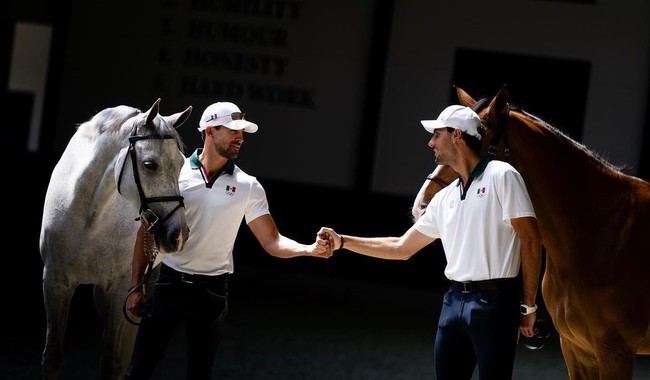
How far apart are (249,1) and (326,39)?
848 millimetres

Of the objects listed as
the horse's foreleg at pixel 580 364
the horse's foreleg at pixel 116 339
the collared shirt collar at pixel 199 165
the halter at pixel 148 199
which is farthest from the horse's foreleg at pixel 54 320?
the horse's foreleg at pixel 580 364

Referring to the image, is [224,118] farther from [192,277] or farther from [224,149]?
[192,277]

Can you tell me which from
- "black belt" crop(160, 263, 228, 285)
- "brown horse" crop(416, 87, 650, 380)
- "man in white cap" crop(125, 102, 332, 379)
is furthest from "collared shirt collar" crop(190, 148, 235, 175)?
"brown horse" crop(416, 87, 650, 380)

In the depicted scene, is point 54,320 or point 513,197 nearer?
point 513,197

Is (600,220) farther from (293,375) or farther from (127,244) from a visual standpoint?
(293,375)

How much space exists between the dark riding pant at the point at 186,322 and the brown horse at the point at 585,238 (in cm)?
111

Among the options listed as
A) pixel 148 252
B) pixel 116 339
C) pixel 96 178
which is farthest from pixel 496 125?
pixel 116 339

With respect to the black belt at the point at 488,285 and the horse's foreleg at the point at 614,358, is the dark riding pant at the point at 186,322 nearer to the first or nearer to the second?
the black belt at the point at 488,285

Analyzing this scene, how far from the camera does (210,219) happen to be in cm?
337

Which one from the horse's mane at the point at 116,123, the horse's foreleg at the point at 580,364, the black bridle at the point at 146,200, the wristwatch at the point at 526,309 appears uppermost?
the horse's mane at the point at 116,123

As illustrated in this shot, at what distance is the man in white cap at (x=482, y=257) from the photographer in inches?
116

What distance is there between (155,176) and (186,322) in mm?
538

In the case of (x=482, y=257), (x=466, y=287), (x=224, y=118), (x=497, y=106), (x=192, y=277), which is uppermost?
(x=497, y=106)

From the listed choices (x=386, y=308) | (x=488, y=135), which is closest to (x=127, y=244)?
(x=488, y=135)
